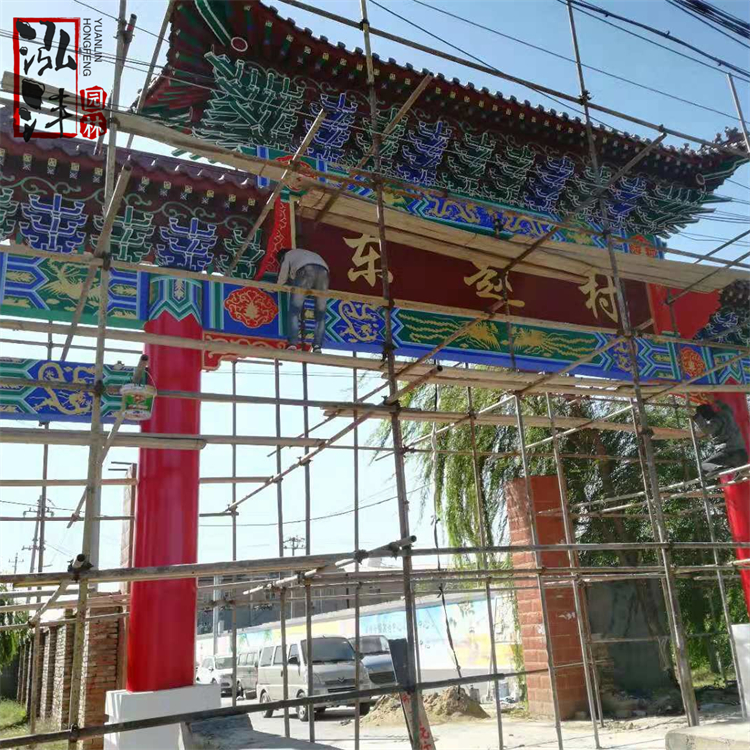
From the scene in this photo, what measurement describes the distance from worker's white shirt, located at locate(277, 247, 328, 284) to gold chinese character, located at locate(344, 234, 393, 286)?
2.20 ft

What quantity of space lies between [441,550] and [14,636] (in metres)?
15.9

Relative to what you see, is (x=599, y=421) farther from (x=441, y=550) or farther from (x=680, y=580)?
(x=680, y=580)

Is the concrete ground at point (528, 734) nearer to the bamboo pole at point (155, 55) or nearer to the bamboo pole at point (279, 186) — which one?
the bamboo pole at point (279, 186)

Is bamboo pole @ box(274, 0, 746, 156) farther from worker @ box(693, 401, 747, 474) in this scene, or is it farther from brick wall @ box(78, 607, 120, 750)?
brick wall @ box(78, 607, 120, 750)

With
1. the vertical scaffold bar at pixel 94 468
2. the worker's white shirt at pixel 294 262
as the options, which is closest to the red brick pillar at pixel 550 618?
the worker's white shirt at pixel 294 262

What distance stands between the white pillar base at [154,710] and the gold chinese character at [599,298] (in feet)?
18.8

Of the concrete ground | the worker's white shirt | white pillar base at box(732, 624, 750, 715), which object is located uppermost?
the worker's white shirt

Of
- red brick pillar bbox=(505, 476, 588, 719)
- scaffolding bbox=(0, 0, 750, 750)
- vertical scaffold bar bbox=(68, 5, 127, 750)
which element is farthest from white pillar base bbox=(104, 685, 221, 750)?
red brick pillar bbox=(505, 476, 588, 719)

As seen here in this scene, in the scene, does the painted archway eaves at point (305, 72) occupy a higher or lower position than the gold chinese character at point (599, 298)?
higher

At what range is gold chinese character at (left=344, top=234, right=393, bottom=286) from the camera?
7.42 metres

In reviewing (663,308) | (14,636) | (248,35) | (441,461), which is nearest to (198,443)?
(248,35)

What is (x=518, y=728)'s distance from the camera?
9664mm

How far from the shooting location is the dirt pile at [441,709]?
1165cm

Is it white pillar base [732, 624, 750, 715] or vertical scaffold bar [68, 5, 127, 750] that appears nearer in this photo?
vertical scaffold bar [68, 5, 127, 750]
